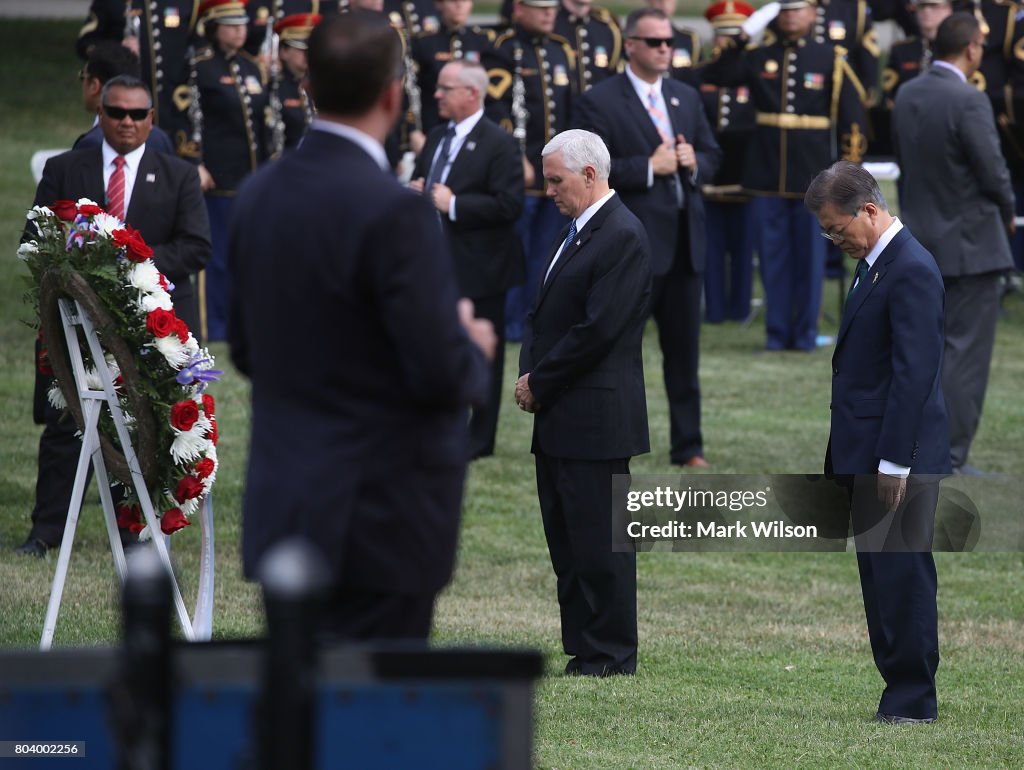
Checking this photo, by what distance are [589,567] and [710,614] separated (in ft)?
4.60

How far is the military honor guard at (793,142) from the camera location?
528 inches

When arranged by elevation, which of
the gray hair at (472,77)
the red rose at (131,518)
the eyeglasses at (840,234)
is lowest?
the red rose at (131,518)

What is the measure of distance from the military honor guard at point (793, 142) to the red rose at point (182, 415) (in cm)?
843

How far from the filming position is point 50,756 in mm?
2740

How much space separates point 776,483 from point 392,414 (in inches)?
261

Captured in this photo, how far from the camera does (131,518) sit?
6211 mm

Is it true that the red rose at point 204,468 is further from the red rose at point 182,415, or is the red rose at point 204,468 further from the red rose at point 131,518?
the red rose at point 131,518

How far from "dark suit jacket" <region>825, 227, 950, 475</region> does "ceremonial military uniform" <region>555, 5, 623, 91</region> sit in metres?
8.91

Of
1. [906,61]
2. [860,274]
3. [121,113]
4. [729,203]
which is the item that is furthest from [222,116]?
[860,274]

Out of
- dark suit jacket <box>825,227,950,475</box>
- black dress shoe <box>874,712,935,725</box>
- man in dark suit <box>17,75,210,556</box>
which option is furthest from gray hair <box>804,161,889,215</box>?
man in dark suit <box>17,75,210,556</box>

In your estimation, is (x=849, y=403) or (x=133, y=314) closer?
(x=849, y=403)

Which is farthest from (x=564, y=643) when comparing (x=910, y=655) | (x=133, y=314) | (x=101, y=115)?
(x=101, y=115)

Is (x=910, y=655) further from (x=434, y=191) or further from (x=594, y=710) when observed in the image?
(x=434, y=191)

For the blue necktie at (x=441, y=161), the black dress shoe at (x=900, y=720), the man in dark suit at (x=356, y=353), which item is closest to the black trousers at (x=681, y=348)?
the blue necktie at (x=441, y=161)
